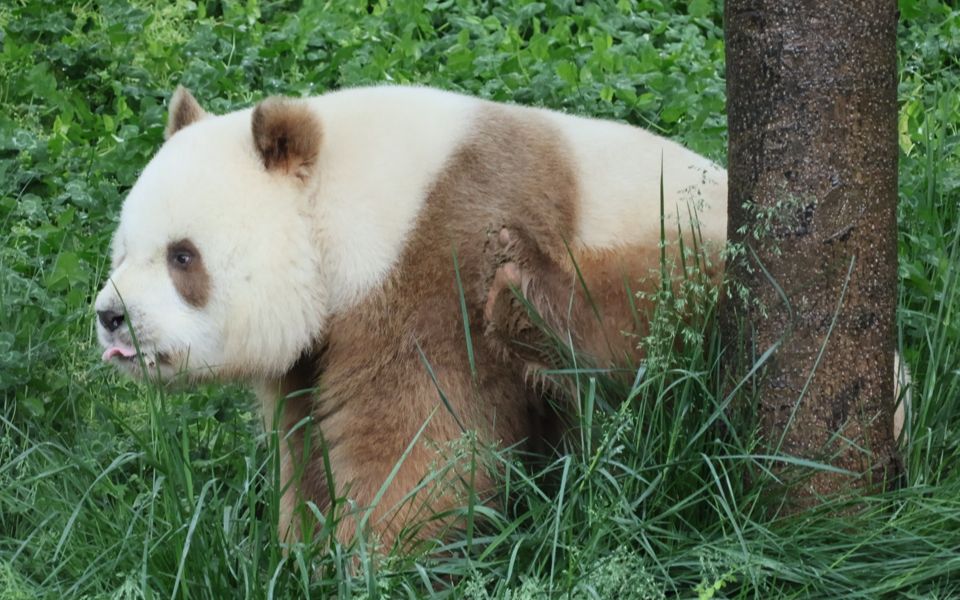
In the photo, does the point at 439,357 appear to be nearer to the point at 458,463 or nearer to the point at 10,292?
the point at 458,463

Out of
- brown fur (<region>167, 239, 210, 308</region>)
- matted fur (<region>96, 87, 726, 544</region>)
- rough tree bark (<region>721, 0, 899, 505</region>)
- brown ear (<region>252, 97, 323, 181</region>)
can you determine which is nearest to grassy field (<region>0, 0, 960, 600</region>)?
rough tree bark (<region>721, 0, 899, 505</region>)

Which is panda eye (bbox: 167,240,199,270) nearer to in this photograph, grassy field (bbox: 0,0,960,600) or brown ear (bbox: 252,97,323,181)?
brown ear (bbox: 252,97,323,181)

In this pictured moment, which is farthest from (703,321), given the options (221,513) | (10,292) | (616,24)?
(616,24)

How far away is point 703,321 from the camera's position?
3988 mm

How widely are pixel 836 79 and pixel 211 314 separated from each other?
1.96 metres

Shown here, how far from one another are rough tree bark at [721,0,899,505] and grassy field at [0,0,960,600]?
0.15 m

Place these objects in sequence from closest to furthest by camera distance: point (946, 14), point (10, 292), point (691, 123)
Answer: point (10, 292), point (691, 123), point (946, 14)

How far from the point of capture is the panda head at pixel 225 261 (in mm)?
4113

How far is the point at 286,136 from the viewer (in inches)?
164

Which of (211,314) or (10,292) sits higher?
(211,314)

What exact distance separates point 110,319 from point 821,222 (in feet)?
6.87

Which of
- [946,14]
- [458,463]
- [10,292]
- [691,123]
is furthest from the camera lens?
[946,14]

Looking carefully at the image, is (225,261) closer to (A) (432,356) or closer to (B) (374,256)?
(B) (374,256)

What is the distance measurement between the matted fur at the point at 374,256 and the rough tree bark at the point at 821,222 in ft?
1.42
